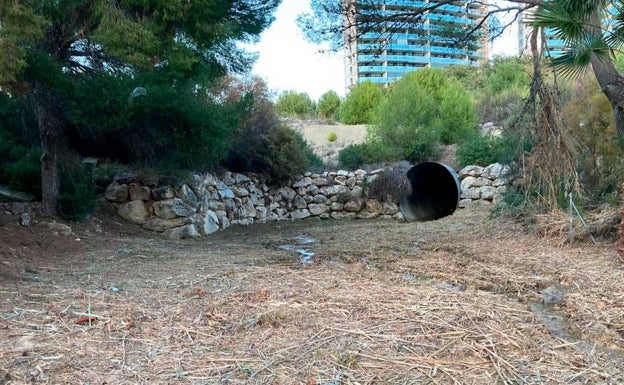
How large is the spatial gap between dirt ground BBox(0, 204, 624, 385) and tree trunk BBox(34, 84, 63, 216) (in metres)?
1.44

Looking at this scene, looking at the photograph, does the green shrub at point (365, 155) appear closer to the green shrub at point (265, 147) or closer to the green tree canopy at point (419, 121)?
the green tree canopy at point (419, 121)

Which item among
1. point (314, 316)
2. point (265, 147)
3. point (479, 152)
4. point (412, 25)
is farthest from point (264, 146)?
point (314, 316)

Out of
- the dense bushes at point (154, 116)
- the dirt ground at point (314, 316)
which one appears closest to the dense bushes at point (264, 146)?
the dense bushes at point (154, 116)

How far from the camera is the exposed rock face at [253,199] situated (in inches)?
368

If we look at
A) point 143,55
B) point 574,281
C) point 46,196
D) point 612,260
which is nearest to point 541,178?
point 612,260

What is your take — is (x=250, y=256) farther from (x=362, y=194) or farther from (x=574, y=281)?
(x=362, y=194)

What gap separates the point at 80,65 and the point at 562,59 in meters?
6.35

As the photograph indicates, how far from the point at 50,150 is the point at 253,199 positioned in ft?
18.2

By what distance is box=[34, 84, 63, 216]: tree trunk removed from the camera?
7703 mm

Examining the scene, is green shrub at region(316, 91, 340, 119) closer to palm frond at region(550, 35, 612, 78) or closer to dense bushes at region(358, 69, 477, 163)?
dense bushes at region(358, 69, 477, 163)

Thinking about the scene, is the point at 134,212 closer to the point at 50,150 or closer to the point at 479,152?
the point at 50,150

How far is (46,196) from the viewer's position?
7.89 metres

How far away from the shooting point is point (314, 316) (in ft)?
11.5

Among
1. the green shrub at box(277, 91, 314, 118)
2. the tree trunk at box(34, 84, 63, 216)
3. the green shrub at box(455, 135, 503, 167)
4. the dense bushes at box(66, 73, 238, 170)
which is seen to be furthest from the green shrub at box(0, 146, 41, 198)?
the green shrub at box(277, 91, 314, 118)
